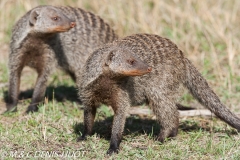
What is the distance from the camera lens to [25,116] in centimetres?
434

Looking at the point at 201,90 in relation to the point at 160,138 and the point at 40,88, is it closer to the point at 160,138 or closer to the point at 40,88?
the point at 160,138

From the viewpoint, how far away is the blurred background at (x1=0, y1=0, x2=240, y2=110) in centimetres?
561

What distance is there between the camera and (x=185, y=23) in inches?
243

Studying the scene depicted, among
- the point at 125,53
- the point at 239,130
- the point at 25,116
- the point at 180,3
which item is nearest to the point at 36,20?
the point at 25,116

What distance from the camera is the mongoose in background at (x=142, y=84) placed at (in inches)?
141

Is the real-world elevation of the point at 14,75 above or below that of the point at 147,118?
above

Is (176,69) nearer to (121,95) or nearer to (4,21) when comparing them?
(121,95)

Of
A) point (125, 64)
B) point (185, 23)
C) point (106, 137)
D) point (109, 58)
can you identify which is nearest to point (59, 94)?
point (106, 137)

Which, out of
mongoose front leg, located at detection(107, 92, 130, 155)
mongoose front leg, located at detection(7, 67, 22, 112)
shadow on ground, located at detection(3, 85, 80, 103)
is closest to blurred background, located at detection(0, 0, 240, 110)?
shadow on ground, located at detection(3, 85, 80, 103)

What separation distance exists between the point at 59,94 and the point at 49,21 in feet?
3.17

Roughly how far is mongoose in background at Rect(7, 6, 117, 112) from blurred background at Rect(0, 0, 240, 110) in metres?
0.69

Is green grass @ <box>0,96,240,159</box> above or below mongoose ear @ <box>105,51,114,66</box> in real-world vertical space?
below

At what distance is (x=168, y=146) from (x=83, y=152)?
664 mm

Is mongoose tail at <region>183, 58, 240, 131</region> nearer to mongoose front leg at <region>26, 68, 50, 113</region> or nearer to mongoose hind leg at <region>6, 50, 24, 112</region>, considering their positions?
mongoose front leg at <region>26, 68, 50, 113</region>
